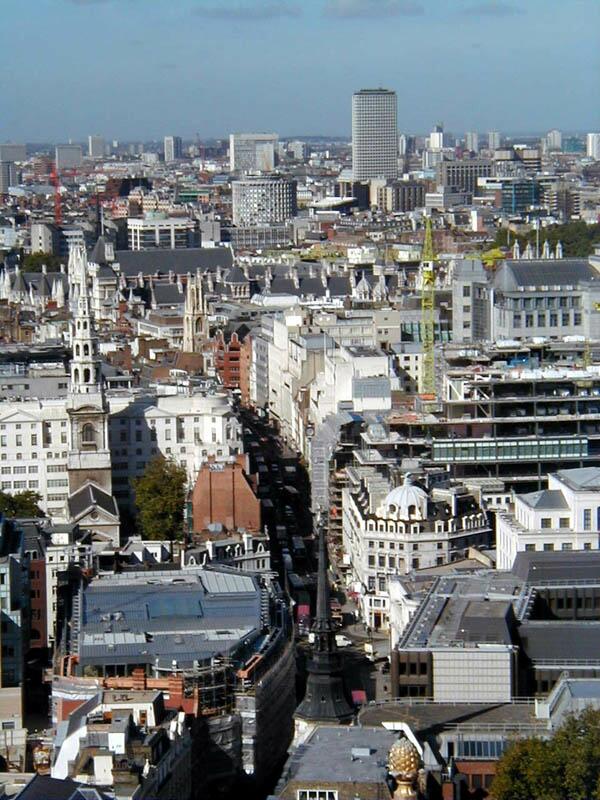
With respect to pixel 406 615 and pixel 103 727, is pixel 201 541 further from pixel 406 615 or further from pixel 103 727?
pixel 103 727

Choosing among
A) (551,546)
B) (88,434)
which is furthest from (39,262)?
(551,546)

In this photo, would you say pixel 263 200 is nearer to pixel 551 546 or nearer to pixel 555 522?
pixel 555 522

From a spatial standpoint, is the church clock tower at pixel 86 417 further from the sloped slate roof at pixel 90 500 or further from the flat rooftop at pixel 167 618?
the flat rooftop at pixel 167 618

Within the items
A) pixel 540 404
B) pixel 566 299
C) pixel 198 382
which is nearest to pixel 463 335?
pixel 566 299

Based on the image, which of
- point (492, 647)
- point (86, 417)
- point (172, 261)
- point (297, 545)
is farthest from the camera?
point (172, 261)

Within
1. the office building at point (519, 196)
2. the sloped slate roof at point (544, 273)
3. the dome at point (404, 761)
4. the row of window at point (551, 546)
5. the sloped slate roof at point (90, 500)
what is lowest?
the sloped slate roof at point (90, 500)

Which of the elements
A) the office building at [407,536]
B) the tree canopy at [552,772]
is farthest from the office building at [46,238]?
the tree canopy at [552,772]

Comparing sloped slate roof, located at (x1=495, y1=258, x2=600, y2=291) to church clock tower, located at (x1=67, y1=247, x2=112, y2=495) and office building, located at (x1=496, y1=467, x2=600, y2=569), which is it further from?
office building, located at (x1=496, y1=467, x2=600, y2=569)
